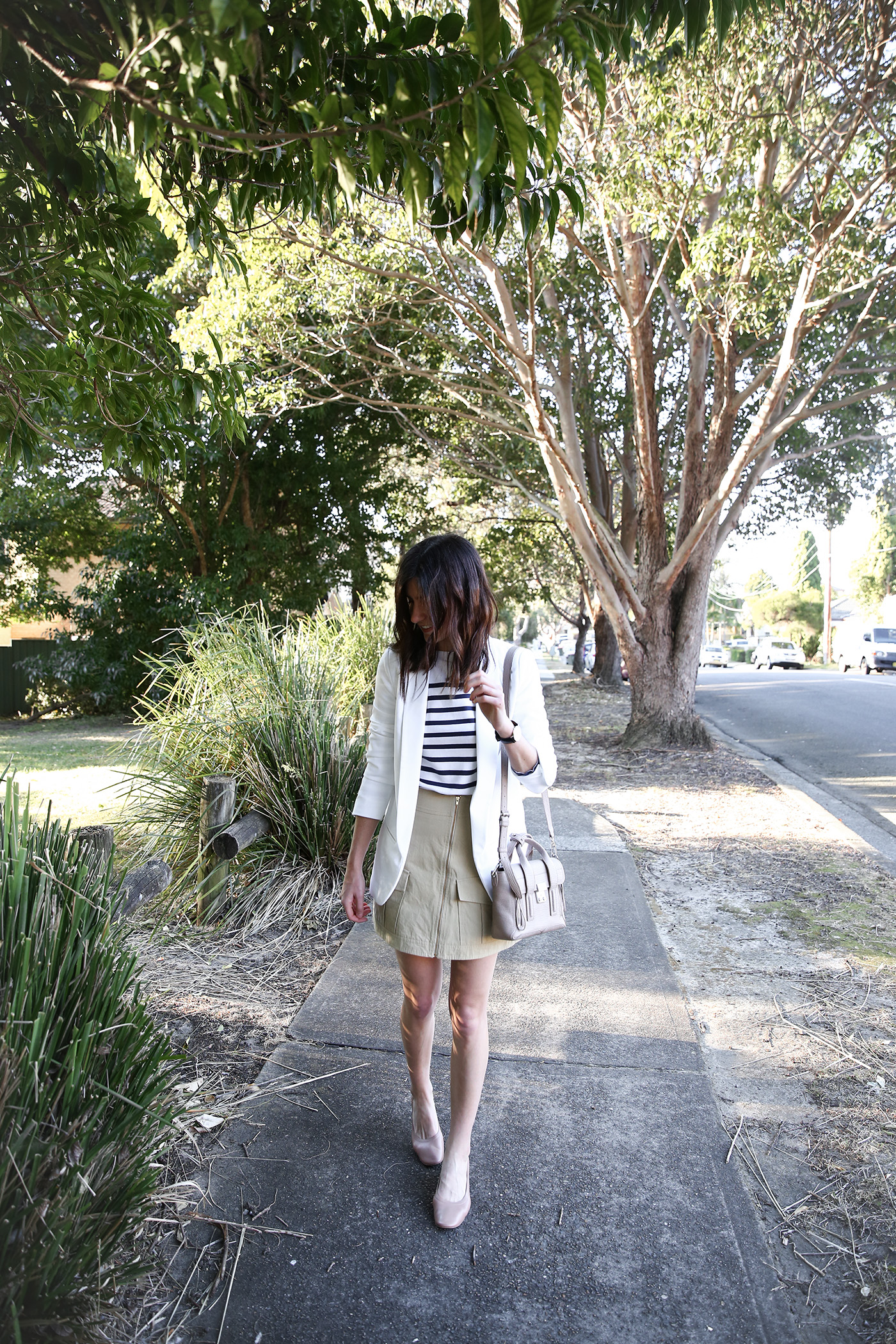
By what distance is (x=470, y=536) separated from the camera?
2422 centimetres

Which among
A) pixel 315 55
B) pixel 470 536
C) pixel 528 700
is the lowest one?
pixel 528 700

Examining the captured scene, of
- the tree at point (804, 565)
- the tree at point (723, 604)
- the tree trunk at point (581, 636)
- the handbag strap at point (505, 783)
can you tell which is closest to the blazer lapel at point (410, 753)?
the handbag strap at point (505, 783)

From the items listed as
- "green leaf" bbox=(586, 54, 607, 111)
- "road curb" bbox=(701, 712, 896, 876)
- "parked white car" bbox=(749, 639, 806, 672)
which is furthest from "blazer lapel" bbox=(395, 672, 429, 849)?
"parked white car" bbox=(749, 639, 806, 672)

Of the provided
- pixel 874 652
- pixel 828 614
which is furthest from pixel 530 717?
pixel 828 614

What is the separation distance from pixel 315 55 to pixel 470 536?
2243cm

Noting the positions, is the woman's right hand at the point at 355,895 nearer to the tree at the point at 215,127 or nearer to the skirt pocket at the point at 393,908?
the skirt pocket at the point at 393,908

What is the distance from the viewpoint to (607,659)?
80.6 feet

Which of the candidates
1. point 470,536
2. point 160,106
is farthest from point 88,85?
point 470,536

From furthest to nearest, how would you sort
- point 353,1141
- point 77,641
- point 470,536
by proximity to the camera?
point 470,536
point 77,641
point 353,1141

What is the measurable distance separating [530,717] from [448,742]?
0.25 m

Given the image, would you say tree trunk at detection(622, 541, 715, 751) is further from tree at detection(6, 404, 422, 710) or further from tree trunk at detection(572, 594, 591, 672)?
tree trunk at detection(572, 594, 591, 672)

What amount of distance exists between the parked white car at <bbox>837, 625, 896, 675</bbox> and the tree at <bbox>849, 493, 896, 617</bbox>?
60.8 ft

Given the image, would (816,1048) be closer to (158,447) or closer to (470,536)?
(158,447)

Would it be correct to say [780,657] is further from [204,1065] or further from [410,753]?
[410,753]
